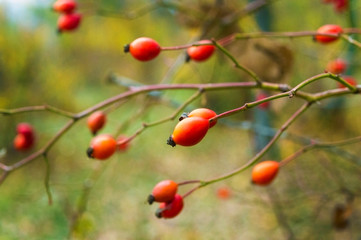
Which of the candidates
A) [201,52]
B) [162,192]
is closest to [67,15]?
[201,52]

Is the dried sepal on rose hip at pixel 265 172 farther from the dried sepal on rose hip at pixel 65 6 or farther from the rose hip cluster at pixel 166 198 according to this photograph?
the dried sepal on rose hip at pixel 65 6

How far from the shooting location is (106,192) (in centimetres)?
180

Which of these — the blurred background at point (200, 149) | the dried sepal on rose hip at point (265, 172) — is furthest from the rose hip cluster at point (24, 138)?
the dried sepal on rose hip at point (265, 172)

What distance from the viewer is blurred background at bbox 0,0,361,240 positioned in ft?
3.45

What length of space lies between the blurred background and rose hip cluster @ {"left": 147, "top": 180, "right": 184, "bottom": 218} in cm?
22

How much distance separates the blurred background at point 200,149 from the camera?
41.4 inches

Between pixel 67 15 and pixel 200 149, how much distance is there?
1949 mm

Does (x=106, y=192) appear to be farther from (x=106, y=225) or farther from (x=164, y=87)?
(x=164, y=87)

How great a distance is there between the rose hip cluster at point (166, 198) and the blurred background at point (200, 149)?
22 centimetres

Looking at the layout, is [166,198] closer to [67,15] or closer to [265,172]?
[265,172]

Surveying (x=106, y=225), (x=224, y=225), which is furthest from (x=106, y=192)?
(x=224, y=225)

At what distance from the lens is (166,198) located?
0.51m

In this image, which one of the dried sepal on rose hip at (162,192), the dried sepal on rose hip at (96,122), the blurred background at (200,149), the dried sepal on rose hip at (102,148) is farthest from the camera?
the blurred background at (200,149)

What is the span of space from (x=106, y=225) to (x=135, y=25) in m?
4.62
